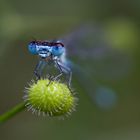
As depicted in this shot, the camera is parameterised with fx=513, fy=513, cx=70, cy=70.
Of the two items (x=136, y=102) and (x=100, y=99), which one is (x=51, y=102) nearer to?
(x=100, y=99)

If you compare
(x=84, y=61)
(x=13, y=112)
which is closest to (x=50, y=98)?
(x=13, y=112)

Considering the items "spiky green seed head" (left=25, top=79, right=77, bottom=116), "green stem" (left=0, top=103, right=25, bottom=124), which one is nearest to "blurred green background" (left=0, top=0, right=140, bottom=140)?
"spiky green seed head" (left=25, top=79, right=77, bottom=116)

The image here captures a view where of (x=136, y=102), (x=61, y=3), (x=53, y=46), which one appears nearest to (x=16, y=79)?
(x=61, y=3)

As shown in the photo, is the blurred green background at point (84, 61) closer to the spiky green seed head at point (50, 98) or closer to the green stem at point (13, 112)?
the spiky green seed head at point (50, 98)

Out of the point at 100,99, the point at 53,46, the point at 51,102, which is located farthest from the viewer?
the point at 100,99

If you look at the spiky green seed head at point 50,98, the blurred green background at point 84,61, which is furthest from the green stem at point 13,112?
the blurred green background at point 84,61

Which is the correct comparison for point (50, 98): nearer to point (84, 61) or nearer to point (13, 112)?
point (13, 112)

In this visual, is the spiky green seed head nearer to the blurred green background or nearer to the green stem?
the green stem
